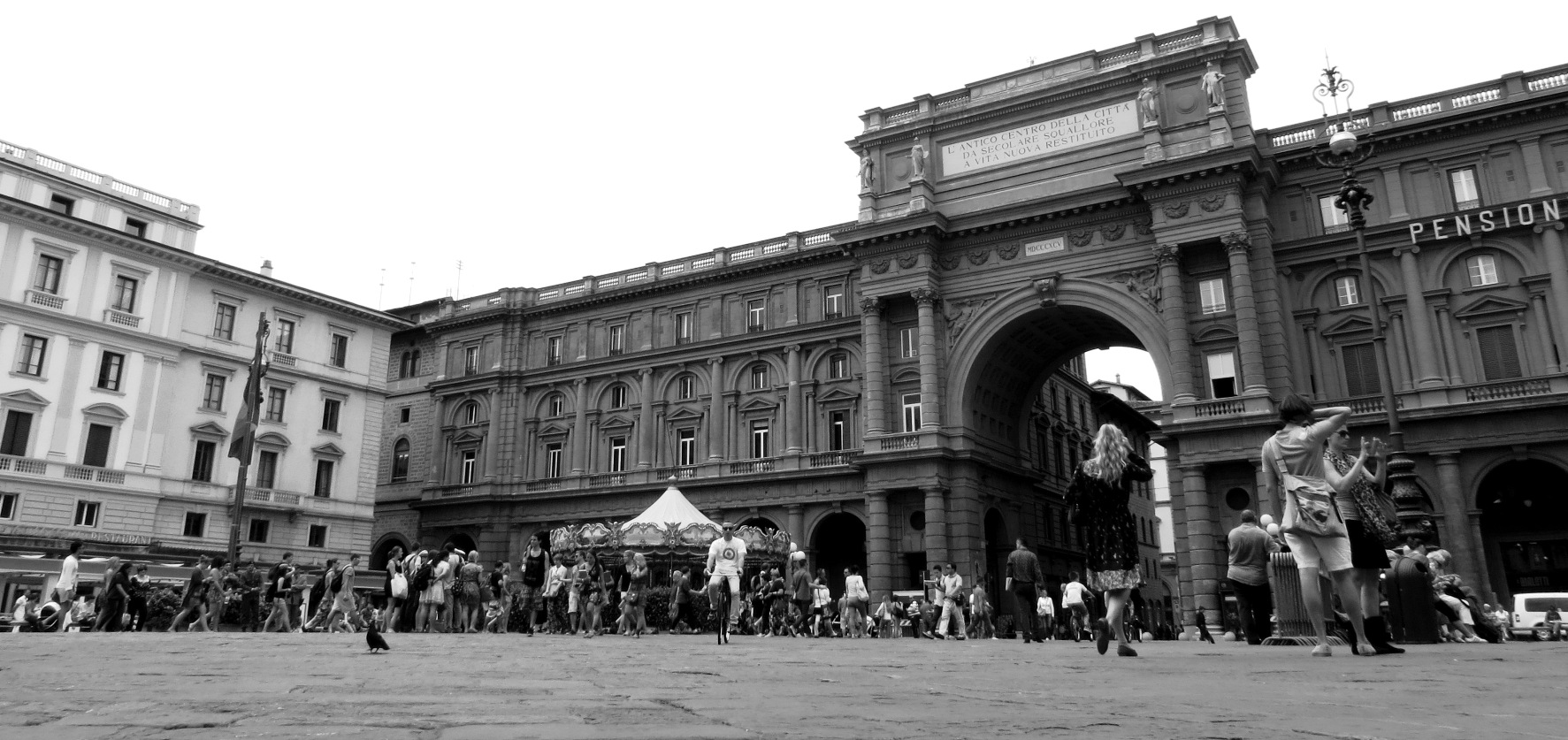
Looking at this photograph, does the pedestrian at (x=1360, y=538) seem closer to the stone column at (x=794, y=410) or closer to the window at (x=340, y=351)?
the stone column at (x=794, y=410)

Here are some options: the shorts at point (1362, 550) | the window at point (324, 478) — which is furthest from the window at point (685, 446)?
the shorts at point (1362, 550)

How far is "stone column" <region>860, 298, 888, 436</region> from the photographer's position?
1582 inches

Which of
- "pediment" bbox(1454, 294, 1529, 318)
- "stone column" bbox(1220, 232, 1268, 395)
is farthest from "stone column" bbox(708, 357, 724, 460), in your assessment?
"pediment" bbox(1454, 294, 1529, 318)

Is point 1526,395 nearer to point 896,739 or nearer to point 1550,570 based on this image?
point 1550,570

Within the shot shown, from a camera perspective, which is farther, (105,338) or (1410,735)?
(105,338)

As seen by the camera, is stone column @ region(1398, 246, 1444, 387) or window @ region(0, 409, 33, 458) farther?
window @ region(0, 409, 33, 458)

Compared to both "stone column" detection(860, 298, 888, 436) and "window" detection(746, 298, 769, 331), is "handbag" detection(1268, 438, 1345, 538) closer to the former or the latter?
"stone column" detection(860, 298, 888, 436)

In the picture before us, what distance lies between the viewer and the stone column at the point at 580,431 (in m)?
49.2

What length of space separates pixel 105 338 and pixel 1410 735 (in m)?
46.9

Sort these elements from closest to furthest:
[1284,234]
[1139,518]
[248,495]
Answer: [1284,234] < [248,495] < [1139,518]

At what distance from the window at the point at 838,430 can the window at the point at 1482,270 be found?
22.6m

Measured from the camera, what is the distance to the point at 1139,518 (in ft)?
218

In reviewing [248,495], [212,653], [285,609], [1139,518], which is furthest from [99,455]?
[1139,518]

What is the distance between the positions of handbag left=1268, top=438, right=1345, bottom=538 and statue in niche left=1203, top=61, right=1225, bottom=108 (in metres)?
30.4
